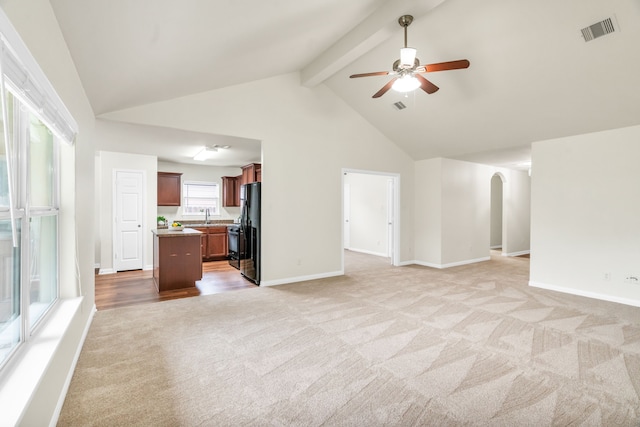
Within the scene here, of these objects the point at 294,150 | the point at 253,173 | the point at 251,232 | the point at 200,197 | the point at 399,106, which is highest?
the point at 399,106

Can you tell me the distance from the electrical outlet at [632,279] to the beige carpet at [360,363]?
0.39m

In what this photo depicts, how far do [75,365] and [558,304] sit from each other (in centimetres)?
540

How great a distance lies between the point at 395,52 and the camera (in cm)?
417

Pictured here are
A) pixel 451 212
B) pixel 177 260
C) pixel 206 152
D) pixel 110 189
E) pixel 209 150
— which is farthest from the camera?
pixel 451 212

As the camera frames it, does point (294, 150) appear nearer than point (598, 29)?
No

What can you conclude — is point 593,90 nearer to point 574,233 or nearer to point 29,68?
point 574,233

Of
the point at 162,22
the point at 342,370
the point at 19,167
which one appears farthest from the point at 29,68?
the point at 342,370

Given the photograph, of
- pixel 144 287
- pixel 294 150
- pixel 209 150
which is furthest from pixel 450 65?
pixel 144 287

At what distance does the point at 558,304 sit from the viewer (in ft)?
13.4

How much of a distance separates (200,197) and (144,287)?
360 centimetres

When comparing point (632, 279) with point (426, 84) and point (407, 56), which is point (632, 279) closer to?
point (426, 84)

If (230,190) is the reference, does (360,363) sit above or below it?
below

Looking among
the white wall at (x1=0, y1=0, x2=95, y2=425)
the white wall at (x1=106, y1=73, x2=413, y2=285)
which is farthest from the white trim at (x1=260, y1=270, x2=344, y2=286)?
the white wall at (x1=0, y1=0, x2=95, y2=425)

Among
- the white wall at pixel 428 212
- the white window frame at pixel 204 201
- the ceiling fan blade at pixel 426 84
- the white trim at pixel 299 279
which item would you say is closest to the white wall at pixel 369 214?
the white wall at pixel 428 212
